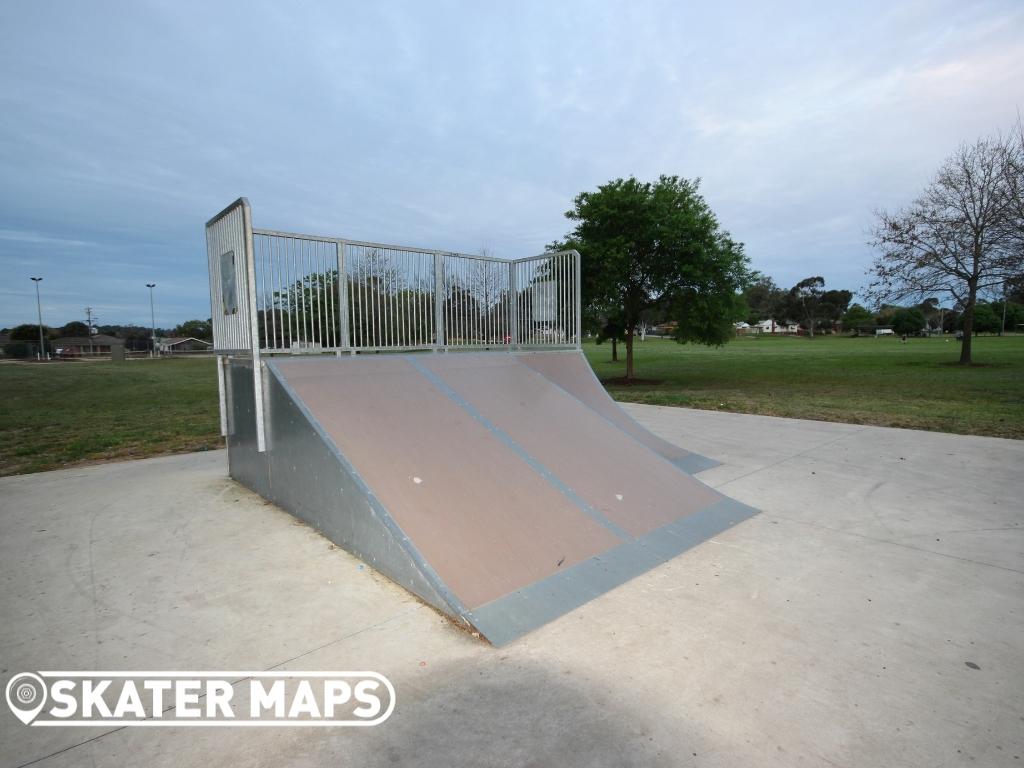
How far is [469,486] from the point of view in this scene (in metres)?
4.10

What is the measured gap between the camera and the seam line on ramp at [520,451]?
4.16 meters

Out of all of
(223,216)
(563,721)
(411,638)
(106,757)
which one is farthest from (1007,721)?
(223,216)

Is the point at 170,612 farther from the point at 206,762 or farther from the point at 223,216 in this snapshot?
the point at 223,216

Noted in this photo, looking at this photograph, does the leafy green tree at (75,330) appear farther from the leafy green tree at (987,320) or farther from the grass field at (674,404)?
the leafy green tree at (987,320)

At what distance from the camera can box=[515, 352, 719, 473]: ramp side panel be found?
698 cm

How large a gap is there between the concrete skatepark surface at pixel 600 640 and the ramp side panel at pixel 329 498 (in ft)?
0.46

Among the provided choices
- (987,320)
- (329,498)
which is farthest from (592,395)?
(987,320)

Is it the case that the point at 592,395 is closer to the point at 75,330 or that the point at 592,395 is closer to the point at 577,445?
the point at 577,445

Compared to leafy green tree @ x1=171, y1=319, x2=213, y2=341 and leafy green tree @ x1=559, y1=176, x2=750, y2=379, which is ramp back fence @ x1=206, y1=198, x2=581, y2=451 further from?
leafy green tree @ x1=171, y1=319, x2=213, y2=341

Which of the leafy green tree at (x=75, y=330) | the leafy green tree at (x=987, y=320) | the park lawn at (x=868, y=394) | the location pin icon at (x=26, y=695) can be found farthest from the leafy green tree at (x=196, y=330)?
the leafy green tree at (x=987, y=320)

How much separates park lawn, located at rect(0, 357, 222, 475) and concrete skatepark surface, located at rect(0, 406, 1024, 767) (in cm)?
352

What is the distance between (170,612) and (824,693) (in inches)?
142

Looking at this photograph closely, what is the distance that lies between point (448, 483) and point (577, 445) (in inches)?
70.6

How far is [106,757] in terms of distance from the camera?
2.04m
